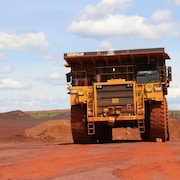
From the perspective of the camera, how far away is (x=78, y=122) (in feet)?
67.3

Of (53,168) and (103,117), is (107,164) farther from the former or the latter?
(103,117)

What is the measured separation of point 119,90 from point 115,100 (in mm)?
423

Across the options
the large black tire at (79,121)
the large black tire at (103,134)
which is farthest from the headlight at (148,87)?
the large black tire at (103,134)

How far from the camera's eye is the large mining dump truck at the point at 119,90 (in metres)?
19.8

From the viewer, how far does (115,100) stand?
20.0 metres

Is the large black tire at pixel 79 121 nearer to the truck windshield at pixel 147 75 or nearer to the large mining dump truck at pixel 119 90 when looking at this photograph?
the large mining dump truck at pixel 119 90

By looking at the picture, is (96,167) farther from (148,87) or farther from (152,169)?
(148,87)

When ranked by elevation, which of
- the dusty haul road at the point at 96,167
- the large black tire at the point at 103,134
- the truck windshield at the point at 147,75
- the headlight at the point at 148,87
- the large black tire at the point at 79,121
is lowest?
the dusty haul road at the point at 96,167

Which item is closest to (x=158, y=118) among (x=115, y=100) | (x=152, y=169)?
(x=115, y=100)

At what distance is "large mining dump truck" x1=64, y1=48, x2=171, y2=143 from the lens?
1977cm

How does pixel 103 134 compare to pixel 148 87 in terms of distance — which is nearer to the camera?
pixel 148 87

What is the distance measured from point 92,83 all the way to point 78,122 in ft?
5.56

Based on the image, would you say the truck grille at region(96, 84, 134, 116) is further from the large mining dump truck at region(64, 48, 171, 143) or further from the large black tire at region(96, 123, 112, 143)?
the large black tire at region(96, 123, 112, 143)

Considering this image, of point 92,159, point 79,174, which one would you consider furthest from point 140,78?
point 79,174
